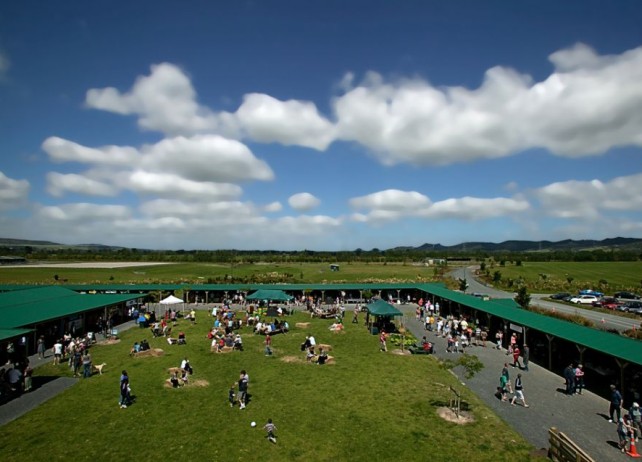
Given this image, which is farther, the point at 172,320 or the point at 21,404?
the point at 172,320

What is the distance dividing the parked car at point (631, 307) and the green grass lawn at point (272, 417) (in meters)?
37.3

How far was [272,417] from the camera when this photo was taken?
539 inches

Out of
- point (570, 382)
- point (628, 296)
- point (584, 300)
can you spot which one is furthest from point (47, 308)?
point (628, 296)

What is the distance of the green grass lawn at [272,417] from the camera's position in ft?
37.0

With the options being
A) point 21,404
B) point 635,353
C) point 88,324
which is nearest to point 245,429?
point 21,404

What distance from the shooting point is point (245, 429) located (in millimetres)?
12758

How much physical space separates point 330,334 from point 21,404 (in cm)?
1833

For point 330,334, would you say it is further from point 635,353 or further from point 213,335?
point 635,353

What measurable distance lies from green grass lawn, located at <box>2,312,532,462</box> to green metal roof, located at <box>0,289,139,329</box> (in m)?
3.37

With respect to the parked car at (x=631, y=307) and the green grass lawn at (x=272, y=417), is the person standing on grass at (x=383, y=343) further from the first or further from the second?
the parked car at (x=631, y=307)

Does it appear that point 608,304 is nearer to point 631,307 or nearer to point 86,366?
point 631,307

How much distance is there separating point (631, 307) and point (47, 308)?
2308 inches

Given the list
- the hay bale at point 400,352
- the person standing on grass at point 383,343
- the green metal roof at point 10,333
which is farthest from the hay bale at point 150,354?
the hay bale at point 400,352

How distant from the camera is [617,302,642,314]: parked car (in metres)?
42.7
